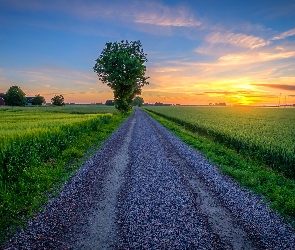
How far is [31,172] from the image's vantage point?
35.1 ft

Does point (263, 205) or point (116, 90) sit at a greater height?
point (116, 90)

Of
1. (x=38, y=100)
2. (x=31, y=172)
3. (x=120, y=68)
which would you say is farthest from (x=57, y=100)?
(x=31, y=172)

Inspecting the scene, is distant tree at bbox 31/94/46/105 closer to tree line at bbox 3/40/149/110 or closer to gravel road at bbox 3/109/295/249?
tree line at bbox 3/40/149/110

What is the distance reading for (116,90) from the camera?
188ft

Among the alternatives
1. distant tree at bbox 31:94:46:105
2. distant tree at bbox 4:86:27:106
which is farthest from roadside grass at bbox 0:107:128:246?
distant tree at bbox 31:94:46:105

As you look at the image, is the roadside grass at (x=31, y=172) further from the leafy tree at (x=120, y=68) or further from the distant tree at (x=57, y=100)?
the distant tree at (x=57, y=100)

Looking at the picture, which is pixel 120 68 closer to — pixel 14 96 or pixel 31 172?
pixel 31 172

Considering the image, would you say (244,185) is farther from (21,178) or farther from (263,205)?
(21,178)

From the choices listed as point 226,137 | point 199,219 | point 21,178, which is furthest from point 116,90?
point 199,219

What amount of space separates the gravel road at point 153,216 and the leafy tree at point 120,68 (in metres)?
44.2

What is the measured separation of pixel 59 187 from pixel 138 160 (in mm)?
→ 5648

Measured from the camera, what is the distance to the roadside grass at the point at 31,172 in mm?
7449

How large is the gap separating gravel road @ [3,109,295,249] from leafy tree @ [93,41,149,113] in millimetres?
44182

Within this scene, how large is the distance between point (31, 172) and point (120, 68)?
4582 centimetres
